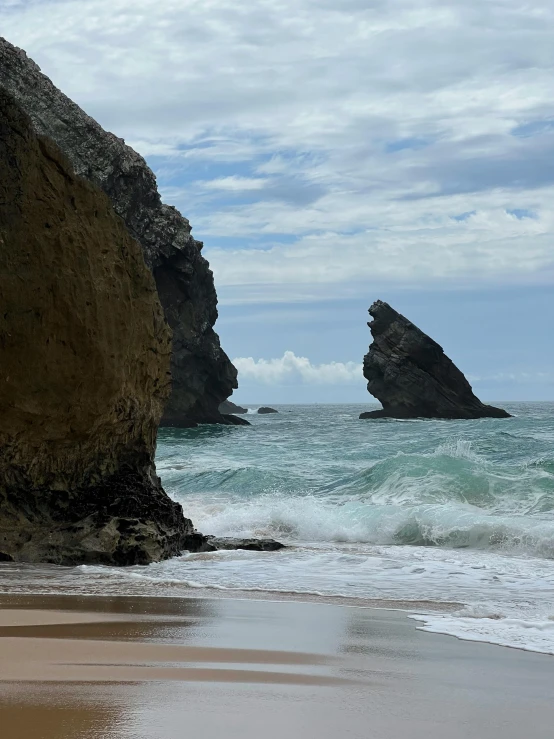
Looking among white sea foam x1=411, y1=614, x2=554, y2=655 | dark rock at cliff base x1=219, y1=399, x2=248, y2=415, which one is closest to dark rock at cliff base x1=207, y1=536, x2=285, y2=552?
white sea foam x1=411, y1=614, x2=554, y2=655

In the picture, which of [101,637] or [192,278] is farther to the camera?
[192,278]

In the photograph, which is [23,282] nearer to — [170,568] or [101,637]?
[170,568]

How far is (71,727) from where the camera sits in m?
3.12

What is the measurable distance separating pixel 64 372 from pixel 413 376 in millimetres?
56892

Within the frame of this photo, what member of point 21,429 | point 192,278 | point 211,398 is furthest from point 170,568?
point 211,398

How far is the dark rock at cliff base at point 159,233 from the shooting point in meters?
42.5

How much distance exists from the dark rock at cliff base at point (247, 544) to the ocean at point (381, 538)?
25 cm

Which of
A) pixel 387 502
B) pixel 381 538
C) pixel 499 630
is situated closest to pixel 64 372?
pixel 499 630

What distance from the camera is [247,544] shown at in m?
10.2

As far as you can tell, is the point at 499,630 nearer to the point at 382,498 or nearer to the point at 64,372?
the point at 64,372

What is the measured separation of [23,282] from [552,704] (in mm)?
5812

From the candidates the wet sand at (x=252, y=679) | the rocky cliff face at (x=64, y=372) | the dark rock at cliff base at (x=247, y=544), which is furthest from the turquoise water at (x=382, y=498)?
the wet sand at (x=252, y=679)

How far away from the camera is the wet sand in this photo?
10.7ft

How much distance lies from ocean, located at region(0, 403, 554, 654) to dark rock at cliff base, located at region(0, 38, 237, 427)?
966 inches
